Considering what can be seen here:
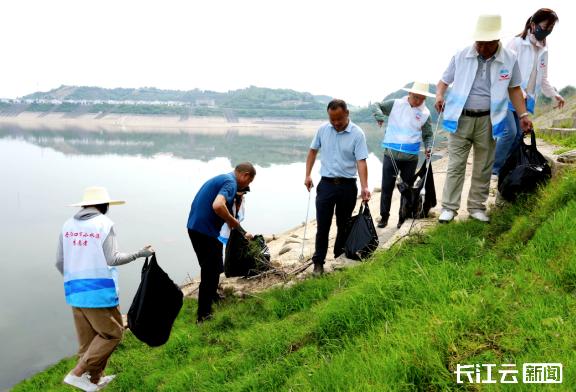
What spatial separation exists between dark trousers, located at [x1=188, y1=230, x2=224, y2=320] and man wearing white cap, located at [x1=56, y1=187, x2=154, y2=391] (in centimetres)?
59

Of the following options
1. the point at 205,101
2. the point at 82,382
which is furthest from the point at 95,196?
the point at 205,101

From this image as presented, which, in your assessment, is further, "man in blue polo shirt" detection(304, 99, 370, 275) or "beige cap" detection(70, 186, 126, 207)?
"man in blue polo shirt" detection(304, 99, 370, 275)

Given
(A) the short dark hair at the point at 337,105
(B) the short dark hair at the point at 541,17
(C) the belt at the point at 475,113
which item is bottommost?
(C) the belt at the point at 475,113

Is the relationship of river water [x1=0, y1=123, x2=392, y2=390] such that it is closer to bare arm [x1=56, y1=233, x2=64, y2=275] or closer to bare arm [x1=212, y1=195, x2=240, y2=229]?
bare arm [x1=56, y1=233, x2=64, y2=275]

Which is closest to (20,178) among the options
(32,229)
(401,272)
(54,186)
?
(54,186)

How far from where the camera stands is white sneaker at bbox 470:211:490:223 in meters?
4.14

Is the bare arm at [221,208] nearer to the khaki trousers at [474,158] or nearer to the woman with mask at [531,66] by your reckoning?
the khaki trousers at [474,158]

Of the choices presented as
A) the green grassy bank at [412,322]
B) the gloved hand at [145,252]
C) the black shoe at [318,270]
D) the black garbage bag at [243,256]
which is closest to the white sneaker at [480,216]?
the green grassy bank at [412,322]

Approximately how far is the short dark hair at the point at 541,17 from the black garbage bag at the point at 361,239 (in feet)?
7.21

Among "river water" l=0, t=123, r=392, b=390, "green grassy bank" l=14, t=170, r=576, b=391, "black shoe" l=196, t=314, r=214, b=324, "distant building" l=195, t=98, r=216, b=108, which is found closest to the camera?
"green grassy bank" l=14, t=170, r=576, b=391

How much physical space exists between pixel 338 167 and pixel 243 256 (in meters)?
1.43

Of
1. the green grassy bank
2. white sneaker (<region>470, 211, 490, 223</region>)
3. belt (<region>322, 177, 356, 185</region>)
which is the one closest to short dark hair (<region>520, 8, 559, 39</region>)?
the green grassy bank

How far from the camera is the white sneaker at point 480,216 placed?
4145 mm

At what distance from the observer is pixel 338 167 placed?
434 cm
